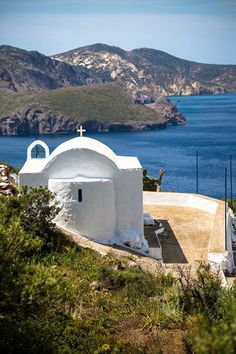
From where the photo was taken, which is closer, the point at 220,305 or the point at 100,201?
the point at 220,305

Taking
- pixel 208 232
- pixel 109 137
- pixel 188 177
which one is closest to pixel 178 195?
pixel 208 232

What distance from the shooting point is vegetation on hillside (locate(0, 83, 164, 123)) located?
135 meters

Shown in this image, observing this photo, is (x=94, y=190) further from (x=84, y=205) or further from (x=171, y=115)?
(x=171, y=115)

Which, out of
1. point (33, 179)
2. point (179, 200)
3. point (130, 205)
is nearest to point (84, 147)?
point (33, 179)

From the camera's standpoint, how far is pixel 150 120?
137250 millimetres

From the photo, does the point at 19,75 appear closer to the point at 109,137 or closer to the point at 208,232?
the point at 109,137

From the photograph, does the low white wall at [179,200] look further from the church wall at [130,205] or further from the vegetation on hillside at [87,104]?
the vegetation on hillside at [87,104]

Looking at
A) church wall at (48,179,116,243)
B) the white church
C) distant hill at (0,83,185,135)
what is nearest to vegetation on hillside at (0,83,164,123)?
distant hill at (0,83,185,135)

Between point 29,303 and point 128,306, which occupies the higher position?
point 29,303

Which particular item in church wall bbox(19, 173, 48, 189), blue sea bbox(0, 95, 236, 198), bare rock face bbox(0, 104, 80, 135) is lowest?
blue sea bbox(0, 95, 236, 198)

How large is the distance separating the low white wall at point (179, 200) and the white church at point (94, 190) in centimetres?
562

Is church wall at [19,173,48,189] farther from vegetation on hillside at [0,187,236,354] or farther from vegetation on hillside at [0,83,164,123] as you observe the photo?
vegetation on hillside at [0,83,164,123]

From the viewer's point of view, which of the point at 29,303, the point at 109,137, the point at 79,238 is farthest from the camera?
the point at 109,137

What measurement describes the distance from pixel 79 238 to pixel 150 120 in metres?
121
